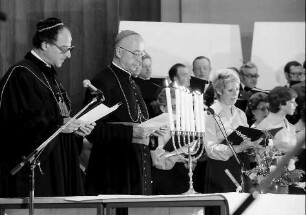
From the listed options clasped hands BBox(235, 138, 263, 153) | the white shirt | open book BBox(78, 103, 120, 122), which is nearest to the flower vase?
clasped hands BBox(235, 138, 263, 153)

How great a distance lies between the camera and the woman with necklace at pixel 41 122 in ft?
16.0

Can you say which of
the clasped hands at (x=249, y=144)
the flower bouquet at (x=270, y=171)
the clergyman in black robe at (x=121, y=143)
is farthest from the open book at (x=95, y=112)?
the clasped hands at (x=249, y=144)

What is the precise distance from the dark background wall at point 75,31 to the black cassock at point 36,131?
4.88 feet

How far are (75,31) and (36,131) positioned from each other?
8.85 feet

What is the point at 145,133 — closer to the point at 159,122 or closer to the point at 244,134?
the point at 159,122

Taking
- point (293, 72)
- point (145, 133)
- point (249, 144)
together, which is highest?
point (293, 72)

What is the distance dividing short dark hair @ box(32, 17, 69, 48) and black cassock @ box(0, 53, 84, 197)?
0.12m

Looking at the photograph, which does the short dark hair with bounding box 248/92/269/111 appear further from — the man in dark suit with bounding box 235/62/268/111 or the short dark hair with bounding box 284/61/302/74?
the short dark hair with bounding box 284/61/302/74

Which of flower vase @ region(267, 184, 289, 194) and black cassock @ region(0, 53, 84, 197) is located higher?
black cassock @ region(0, 53, 84, 197)

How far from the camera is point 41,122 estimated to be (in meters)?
4.88

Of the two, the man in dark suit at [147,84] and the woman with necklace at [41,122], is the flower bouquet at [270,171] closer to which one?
the woman with necklace at [41,122]

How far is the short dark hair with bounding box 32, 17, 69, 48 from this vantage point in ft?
17.2

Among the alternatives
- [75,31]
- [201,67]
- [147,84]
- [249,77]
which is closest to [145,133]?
[147,84]

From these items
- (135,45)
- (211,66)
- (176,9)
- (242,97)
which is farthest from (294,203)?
(176,9)
